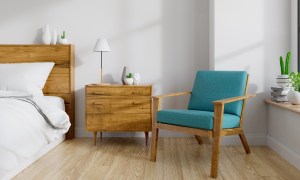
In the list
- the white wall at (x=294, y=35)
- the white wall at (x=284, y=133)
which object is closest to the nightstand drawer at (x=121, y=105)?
the white wall at (x=284, y=133)

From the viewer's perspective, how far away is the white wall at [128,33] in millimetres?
4262

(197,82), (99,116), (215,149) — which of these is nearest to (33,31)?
(99,116)

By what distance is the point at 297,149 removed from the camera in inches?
118

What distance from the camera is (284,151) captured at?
10.7ft

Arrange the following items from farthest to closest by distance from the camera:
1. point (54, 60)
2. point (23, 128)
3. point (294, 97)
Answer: point (54, 60)
point (294, 97)
point (23, 128)

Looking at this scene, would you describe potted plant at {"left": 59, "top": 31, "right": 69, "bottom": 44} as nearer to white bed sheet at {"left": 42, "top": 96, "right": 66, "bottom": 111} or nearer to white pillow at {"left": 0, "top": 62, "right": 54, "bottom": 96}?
white pillow at {"left": 0, "top": 62, "right": 54, "bottom": 96}

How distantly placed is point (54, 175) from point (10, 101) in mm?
715

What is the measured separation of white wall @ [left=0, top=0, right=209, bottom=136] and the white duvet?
3.89ft

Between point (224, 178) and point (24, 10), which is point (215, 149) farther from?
point (24, 10)

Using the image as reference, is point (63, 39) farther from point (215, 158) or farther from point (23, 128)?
point (215, 158)

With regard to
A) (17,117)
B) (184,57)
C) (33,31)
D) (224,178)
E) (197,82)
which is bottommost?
(224,178)

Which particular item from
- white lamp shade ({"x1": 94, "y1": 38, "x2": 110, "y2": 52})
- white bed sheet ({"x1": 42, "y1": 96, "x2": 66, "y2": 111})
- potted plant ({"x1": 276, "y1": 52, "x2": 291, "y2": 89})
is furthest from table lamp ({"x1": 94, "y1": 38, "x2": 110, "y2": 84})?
potted plant ({"x1": 276, "y1": 52, "x2": 291, "y2": 89})

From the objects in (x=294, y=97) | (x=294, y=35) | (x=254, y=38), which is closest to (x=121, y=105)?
(x=254, y=38)

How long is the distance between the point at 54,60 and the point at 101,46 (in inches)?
23.5
